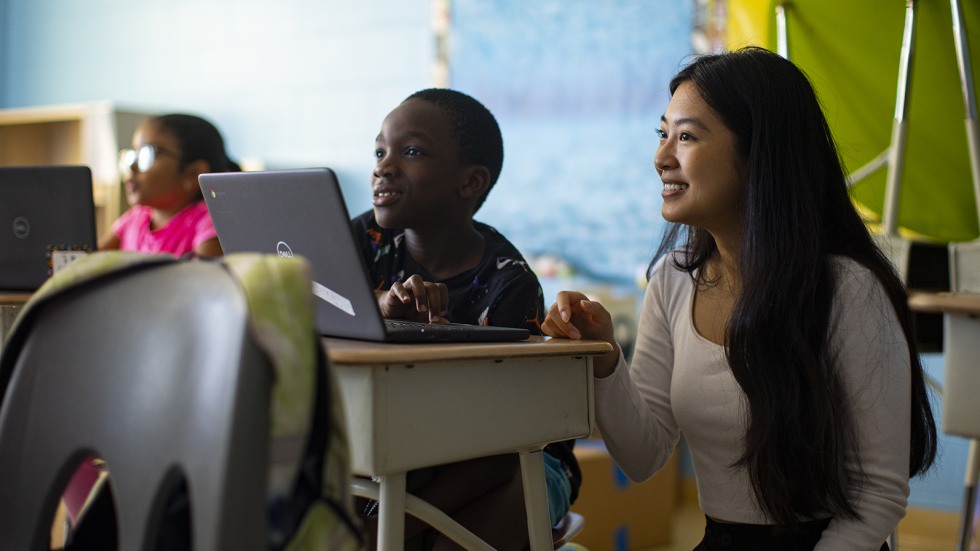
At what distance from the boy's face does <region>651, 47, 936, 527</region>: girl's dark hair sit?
0.49 metres

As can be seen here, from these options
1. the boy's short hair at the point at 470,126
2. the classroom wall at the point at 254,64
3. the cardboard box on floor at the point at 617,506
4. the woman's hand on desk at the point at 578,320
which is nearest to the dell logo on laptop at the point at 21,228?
the boy's short hair at the point at 470,126

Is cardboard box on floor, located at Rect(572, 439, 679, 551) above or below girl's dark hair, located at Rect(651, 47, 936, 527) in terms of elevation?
below

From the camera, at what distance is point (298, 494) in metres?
0.65

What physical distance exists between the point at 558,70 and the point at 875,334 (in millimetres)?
2387

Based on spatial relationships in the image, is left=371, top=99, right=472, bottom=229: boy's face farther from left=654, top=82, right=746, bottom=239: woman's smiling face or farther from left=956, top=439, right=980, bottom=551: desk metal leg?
left=956, top=439, right=980, bottom=551: desk metal leg

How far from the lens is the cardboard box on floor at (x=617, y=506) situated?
262cm

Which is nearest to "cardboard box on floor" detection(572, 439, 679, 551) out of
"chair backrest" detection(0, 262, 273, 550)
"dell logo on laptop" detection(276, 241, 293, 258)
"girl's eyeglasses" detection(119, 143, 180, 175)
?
"girl's eyeglasses" detection(119, 143, 180, 175)

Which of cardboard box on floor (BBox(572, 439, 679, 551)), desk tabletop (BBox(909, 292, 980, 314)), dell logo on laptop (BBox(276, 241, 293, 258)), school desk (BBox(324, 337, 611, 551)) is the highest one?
dell logo on laptop (BBox(276, 241, 293, 258))

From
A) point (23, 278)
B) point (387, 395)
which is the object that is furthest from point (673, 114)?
point (23, 278)

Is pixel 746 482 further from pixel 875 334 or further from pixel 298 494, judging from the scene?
pixel 298 494

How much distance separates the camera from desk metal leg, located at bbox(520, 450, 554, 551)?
1183mm

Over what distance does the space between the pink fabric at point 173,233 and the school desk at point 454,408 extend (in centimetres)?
127

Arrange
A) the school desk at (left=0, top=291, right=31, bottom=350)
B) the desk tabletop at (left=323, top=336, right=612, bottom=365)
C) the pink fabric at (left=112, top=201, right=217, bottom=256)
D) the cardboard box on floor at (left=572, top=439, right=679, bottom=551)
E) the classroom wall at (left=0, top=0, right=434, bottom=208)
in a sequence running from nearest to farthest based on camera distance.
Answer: the desk tabletop at (left=323, top=336, right=612, bottom=365) < the school desk at (left=0, top=291, right=31, bottom=350) < the pink fabric at (left=112, top=201, right=217, bottom=256) < the cardboard box on floor at (left=572, top=439, right=679, bottom=551) < the classroom wall at (left=0, top=0, right=434, bottom=208)

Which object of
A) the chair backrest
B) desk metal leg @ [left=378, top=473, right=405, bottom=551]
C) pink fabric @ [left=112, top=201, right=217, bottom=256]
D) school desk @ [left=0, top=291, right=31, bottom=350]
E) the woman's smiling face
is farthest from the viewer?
pink fabric @ [left=112, top=201, right=217, bottom=256]
